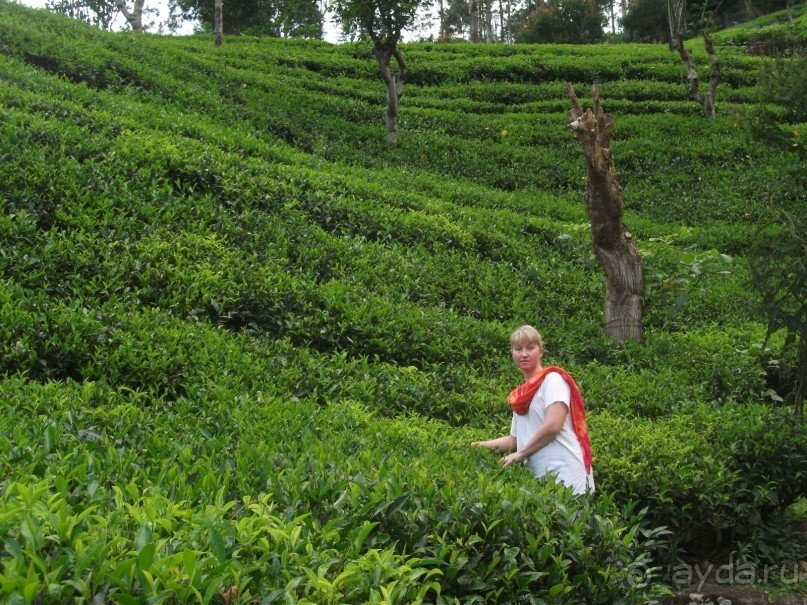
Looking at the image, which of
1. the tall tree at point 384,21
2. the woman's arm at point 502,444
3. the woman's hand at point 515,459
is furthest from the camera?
the tall tree at point 384,21

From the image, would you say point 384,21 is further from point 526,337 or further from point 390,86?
point 526,337

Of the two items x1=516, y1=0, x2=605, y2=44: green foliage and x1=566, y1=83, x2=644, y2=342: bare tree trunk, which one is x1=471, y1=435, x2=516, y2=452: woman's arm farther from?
x1=516, y1=0, x2=605, y2=44: green foliage

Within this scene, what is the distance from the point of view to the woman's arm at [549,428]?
13.7 feet

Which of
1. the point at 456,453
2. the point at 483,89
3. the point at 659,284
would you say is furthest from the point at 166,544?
the point at 483,89

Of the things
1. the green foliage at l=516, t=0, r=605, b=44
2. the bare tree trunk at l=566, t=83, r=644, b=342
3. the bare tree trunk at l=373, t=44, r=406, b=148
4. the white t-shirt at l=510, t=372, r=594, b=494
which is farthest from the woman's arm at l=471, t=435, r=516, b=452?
the green foliage at l=516, t=0, r=605, b=44

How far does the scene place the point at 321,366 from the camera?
251 inches

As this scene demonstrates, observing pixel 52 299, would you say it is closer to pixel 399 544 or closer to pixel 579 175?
pixel 399 544

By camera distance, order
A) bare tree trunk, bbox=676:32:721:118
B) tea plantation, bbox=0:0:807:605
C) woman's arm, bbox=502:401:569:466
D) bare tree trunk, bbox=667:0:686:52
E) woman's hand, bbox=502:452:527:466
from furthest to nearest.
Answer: bare tree trunk, bbox=667:0:686:52 < bare tree trunk, bbox=676:32:721:118 < woman's hand, bbox=502:452:527:466 < woman's arm, bbox=502:401:569:466 < tea plantation, bbox=0:0:807:605

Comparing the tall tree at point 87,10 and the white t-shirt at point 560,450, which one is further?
the tall tree at point 87,10

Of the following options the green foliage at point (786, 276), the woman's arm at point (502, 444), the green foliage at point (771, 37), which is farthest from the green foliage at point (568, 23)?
the woman's arm at point (502, 444)

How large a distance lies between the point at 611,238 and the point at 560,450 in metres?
4.37

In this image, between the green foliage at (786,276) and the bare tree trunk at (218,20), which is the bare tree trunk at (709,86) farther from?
the green foliage at (786,276)

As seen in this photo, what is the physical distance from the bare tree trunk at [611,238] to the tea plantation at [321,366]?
31 centimetres

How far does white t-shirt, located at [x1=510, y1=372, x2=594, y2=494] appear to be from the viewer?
4.24 metres
